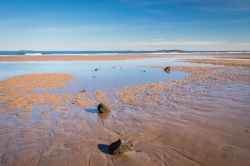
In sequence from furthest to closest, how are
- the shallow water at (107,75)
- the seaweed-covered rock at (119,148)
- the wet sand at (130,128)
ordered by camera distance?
the shallow water at (107,75), the seaweed-covered rock at (119,148), the wet sand at (130,128)

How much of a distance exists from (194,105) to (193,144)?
14.3 feet

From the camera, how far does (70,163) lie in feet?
18.3

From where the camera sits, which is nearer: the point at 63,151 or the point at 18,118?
the point at 63,151

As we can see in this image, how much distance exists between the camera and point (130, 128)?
789 centimetres

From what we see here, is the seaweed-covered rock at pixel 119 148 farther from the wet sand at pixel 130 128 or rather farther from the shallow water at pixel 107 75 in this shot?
the shallow water at pixel 107 75

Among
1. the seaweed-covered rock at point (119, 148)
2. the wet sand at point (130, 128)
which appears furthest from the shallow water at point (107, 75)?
the seaweed-covered rock at point (119, 148)

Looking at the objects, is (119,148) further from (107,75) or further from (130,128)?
(107,75)

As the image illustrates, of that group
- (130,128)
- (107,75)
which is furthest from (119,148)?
(107,75)

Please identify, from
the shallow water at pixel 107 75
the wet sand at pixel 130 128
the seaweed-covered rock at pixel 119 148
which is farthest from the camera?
the shallow water at pixel 107 75

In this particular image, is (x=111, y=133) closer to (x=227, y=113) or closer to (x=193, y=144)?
(x=193, y=144)

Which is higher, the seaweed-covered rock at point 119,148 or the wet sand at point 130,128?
the seaweed-covered rock at point 119,148

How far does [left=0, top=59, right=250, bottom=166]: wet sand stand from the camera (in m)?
5.83

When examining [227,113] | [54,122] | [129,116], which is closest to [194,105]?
[227,113]

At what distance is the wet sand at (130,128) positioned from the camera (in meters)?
5.83
